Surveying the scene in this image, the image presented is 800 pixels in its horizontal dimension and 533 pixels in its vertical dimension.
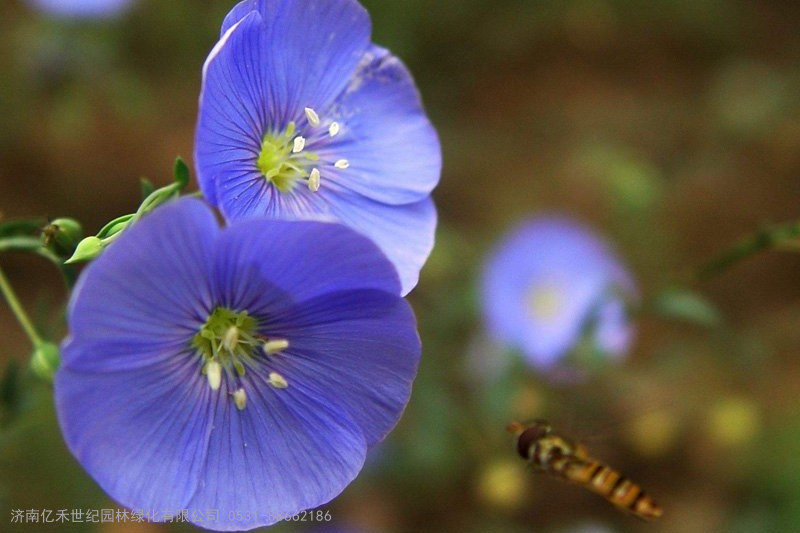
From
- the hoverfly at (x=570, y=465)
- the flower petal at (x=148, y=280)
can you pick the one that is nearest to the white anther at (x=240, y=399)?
the flower petal at (x=148, y=280)

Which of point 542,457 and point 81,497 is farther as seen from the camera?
point 81,497

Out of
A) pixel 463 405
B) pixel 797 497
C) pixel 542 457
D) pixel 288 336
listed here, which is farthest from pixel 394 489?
pixel 288 336

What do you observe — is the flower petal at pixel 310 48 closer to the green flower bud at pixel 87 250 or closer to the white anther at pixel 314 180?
the white anther at pixel 314 180

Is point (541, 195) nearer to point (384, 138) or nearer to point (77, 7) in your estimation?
point (77, 7)

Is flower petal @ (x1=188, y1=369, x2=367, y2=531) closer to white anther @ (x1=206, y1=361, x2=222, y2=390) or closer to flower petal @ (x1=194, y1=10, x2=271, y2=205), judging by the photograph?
white anther @ (x1=206, y1=361, x2=222, y2=390)

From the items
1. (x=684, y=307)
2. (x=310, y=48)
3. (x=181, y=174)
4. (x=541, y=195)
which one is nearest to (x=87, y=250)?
(x=181, y=174)

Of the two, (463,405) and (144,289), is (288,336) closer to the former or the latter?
(144,289)

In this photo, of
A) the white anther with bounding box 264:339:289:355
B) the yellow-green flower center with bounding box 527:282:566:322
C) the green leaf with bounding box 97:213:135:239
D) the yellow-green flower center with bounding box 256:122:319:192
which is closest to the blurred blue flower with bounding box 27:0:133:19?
the yellow-green flower center with bounding box 527:282:566:322
